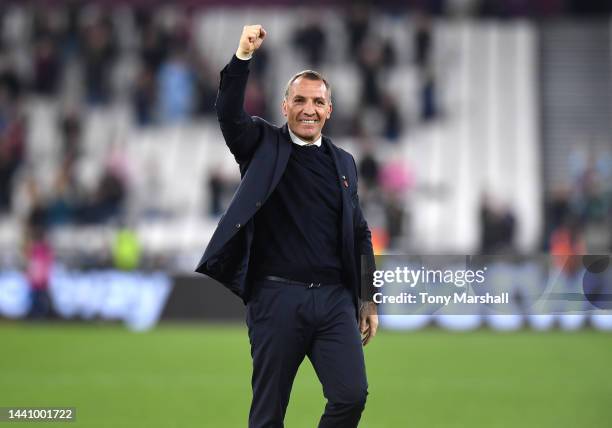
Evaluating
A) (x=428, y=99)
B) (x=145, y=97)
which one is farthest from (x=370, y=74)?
(x=145, y=97)

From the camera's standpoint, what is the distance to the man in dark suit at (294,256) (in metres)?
6.32

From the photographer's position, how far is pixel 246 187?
20.9 feet

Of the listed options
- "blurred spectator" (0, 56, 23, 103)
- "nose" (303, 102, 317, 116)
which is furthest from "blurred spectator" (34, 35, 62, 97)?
"nose" (303, 102, 317, 116)

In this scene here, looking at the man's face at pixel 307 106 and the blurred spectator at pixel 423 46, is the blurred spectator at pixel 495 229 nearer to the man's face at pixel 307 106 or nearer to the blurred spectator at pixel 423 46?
the blurred spectator at pixel 423 46

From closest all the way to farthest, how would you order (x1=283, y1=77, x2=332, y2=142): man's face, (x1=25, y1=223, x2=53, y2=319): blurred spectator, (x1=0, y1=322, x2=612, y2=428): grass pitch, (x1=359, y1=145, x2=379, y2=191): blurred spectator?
(x1=283, y1=77, x2=332, y2=142): man's face
(x1=0, y1=322, x2=612, y2=428): grass pitch
(x1=25, y1=223, x2=53, y2=319): blurred spectator
(x1=359, y1=145, x2=379, y2=191): blurred spectator

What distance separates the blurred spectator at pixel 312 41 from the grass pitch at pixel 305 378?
957 cm

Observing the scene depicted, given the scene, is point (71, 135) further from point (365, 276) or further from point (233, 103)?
point (233, 103)

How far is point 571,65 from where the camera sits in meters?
26.6

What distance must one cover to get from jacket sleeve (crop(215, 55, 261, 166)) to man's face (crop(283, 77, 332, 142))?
25 cm

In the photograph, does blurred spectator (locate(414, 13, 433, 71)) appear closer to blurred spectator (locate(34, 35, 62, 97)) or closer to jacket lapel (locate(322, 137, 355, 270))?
blurred spectator (locate(34, 35, 62, 97))

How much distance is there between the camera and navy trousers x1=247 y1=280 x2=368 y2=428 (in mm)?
6293

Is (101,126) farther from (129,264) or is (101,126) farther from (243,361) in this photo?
(243,361)

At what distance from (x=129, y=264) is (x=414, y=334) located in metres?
4.79

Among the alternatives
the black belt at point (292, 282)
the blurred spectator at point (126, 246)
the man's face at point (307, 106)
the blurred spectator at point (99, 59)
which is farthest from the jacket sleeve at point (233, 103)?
the blurred spectator at point (99, 59)
